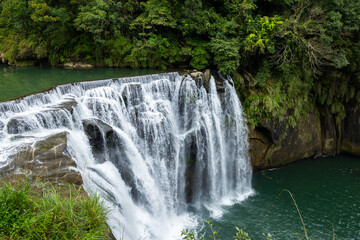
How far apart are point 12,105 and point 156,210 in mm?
5308

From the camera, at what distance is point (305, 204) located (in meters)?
10.2

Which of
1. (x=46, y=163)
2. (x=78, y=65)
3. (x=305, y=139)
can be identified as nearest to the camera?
(x=46, y=163)

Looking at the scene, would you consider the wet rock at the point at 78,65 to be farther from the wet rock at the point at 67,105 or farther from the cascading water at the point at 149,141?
the wet rock at the point at 67,105

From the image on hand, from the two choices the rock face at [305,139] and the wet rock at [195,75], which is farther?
the rock face at [305,139]

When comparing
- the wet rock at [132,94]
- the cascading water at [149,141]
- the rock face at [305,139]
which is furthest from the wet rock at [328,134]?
the wet rock at [132,94]

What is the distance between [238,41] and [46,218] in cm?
1049

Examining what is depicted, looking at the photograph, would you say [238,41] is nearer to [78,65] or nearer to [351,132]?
[351,132]

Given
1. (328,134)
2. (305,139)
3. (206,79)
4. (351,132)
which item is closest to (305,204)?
(305,139)

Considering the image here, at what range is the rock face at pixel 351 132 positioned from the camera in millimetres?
13523

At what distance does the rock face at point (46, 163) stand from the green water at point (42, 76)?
4582 millimetres

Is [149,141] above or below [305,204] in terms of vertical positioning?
above

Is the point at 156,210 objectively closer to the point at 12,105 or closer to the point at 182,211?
the point at 182,211

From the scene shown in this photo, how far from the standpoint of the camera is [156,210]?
842 centimetres

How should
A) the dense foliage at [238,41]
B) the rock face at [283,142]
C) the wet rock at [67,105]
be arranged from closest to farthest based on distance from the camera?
the wet rock at [67,105] → the dense foliage at [238,41] → the rock face at [283,142]
